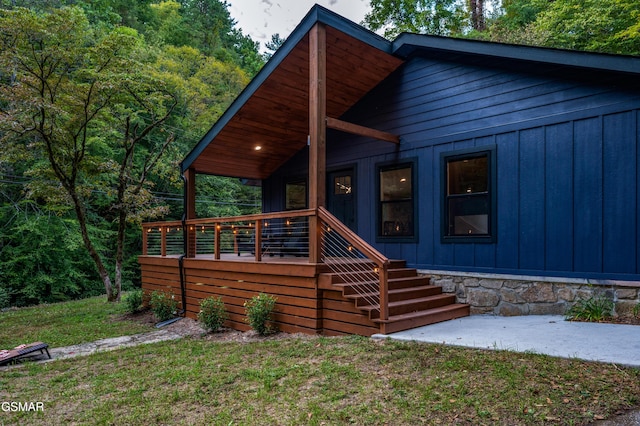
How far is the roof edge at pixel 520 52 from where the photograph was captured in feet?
15.5

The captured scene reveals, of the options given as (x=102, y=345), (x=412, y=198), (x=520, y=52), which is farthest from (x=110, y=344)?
(x=520, y=52)

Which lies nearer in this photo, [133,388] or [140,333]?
[133,388]

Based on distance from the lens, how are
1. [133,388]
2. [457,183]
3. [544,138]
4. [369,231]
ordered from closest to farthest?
[133,388] → [544,138] → [457,183] → [369,231]

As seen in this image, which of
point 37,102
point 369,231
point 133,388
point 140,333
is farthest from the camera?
point 37,102

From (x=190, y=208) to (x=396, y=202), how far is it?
4350mm

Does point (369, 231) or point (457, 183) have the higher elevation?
point (457, 183)

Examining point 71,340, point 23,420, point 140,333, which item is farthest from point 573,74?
point 71,340

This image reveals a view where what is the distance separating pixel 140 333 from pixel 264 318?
9.26 ft

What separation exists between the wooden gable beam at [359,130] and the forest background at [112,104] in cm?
676

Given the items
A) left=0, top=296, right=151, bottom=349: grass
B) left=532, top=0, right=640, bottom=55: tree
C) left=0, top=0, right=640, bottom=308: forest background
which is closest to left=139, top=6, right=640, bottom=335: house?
left=0, top=296, right=151, bottom=349: grass

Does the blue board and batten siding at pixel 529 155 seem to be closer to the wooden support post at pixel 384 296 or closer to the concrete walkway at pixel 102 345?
the wooden support post at pixel 384 296

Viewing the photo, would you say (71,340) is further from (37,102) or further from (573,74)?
(573,74)

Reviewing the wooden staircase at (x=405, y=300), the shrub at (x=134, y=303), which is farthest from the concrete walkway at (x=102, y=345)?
the wooden staircase at (x=405, y=300)

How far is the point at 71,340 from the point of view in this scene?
6.68 meters
